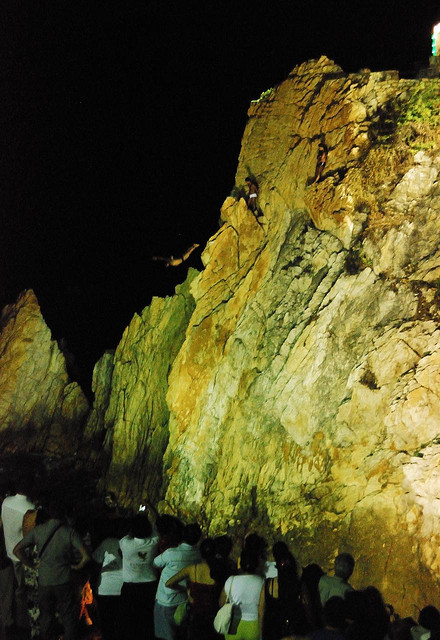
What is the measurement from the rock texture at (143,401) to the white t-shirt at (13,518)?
6.82 meters

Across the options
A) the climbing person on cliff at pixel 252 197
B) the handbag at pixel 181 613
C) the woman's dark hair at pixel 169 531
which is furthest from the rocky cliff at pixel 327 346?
the handbag at pixel 181 613

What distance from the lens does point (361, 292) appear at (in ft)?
32.3

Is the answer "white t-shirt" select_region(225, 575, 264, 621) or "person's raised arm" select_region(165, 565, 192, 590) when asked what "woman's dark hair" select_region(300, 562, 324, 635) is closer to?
"white t-shirt" select_region(225, 575, 264, 621)

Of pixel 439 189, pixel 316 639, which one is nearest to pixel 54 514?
pixel 316 639

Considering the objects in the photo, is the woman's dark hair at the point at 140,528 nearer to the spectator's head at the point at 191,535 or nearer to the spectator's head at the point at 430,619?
the spectator's head at the point at 191,535

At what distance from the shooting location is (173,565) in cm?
593

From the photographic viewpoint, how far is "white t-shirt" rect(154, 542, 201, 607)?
233 inches

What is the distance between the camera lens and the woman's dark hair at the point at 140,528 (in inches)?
250

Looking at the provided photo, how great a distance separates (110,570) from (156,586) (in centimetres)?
74

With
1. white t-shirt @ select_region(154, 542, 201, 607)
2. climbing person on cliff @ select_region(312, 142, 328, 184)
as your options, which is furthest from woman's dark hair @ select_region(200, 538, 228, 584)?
climbing person on cliff @ select_region(312, 142, 328, 184)

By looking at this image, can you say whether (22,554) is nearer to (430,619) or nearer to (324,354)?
(430,619)

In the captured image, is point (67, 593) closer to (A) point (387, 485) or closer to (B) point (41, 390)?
(A) point (387, 485)

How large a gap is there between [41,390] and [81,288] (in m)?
8.91

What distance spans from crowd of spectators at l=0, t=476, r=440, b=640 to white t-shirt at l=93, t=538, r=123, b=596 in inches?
0.5
